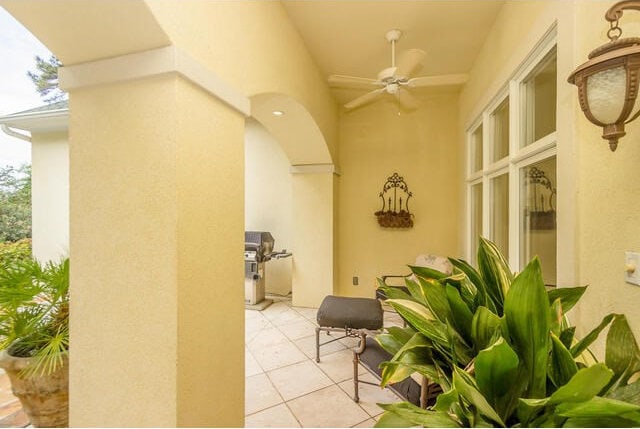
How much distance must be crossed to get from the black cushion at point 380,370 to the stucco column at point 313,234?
1.84m

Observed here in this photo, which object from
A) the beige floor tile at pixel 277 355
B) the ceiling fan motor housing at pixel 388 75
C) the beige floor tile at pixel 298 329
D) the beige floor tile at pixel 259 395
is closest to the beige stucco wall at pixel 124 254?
the beige floor tile at pixel 259 395

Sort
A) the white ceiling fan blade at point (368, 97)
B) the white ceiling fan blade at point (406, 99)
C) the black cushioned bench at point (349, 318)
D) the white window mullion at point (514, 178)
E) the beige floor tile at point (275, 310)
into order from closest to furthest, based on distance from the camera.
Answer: the white window mullion at point (514, 178)
the black cushioned bench at point (349, 318)
the white ceiling fan blade at point (368, 97)
the white ceiling fan blade at point (406, 99)
the beige floor tile at point (275, 310)

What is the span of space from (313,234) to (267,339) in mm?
1715

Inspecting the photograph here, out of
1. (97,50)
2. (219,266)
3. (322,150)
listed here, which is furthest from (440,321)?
→ (322,150)

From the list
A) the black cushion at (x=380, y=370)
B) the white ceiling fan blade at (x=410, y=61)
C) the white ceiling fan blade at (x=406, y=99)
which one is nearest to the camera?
the black cushion at (x=380, y=370)

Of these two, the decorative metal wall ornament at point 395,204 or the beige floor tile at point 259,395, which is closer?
the beige floor tile at point 259,395

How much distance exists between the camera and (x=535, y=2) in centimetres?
182

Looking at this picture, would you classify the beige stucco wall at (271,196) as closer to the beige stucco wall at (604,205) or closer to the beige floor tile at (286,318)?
the beige floor tile at (286,318)

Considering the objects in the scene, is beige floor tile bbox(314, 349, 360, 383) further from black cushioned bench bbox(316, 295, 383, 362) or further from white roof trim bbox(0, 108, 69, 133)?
white roof trim bbox(0, 108, 69, 133)

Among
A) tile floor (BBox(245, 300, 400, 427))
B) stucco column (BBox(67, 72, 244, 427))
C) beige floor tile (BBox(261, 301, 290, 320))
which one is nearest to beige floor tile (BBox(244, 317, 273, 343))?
tile floor (BBox(245, 300, 400, 427))

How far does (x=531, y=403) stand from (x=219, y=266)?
137cm

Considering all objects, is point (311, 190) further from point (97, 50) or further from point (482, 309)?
point (482, 309)

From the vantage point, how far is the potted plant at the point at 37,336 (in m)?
1.36

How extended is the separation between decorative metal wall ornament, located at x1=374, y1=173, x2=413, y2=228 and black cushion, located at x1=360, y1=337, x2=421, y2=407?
219 centimetres
